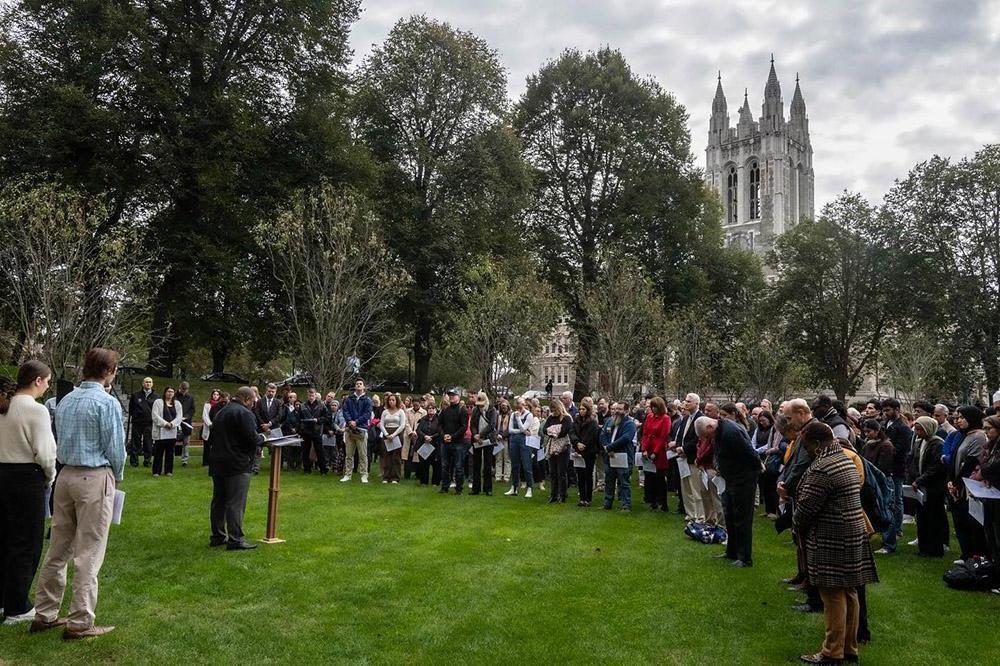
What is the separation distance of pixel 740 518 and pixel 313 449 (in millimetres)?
A: 11824

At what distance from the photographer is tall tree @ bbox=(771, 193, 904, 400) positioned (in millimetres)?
41469

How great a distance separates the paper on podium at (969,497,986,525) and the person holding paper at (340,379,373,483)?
37.8ft

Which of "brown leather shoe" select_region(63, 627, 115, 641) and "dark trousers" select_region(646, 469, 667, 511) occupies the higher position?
"dark trousers" select_region(646, 469, 667, 511)

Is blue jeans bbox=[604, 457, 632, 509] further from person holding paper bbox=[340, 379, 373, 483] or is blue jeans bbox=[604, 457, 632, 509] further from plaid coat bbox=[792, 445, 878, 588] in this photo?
plaid coat bbox=[792, 445, 878, 588]

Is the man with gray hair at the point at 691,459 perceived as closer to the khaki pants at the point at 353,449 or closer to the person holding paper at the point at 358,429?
the person holding paper at the point at 358,429

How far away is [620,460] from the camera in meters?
13.3

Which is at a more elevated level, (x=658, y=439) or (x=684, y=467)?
(x=658, y=439)

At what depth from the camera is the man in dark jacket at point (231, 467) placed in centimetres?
922

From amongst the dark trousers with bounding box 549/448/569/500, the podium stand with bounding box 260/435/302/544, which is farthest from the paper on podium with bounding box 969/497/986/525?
the podium stand with bounding box 260/435/302/544

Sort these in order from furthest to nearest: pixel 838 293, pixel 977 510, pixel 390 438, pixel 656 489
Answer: pixel 838 293 → pixel 390 438 → pixel 656 489 → pixel 977 510

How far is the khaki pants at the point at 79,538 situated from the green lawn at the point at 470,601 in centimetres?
24

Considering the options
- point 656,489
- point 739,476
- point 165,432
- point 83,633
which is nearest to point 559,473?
point 656,489

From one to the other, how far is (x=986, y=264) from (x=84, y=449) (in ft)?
137

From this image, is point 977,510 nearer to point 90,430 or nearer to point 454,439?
point 90,430
